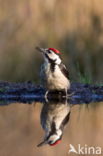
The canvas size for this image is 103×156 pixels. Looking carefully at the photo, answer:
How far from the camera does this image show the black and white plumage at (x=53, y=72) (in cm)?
1088

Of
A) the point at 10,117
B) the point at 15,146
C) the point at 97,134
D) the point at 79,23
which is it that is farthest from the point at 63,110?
the point at 79,23

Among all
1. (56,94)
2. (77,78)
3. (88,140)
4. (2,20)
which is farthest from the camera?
(2,20)

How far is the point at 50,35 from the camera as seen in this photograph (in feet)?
45.1

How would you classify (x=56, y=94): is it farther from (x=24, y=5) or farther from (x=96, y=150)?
(x=96, y=150)

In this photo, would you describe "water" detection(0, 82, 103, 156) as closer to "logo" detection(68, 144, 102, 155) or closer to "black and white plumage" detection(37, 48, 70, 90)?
"logo" detection(68, 144, 102, 155)

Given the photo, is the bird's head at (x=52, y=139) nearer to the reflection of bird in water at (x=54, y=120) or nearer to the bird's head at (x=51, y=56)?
the reflection of bird in water at (x=54, y=120)

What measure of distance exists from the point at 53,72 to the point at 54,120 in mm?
1853

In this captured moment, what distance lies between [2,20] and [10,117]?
411 centimetres

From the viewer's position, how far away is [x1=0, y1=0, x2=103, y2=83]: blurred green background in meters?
13.2

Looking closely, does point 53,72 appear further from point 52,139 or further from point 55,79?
point 52,139

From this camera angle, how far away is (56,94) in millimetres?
11562

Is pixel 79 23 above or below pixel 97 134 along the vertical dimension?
above

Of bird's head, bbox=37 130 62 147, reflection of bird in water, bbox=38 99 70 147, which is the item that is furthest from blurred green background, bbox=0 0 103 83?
bird's head, bbox=37 130 62 147

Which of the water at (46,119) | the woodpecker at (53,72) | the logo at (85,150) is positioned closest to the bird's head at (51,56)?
the woodpecker at (53,72)
